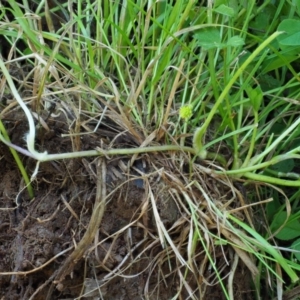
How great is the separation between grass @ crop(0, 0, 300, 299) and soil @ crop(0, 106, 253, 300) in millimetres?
20

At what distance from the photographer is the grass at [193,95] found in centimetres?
72

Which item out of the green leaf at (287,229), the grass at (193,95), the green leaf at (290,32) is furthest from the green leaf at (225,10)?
the green leaf at (287,229)

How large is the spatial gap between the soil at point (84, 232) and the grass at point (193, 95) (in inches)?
0.8

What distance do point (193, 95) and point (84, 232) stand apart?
0.90ft

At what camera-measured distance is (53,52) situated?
701mm

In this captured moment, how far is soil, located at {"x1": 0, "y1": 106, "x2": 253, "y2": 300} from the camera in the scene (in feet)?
2.35

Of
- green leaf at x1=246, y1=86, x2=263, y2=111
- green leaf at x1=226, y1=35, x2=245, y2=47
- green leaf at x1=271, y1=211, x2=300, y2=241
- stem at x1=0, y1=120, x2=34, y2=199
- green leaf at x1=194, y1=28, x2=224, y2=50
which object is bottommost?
green leaf at x1=271, y1=211, x2=300, y2=241

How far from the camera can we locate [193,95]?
791 mm

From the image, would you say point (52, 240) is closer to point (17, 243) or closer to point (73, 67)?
point (17, 243)

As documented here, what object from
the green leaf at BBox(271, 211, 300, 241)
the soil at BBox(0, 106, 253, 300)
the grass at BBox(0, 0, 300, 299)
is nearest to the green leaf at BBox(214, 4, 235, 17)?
→ the grass at BBox(0, 0, 300, 299)

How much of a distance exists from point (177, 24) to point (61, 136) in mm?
241

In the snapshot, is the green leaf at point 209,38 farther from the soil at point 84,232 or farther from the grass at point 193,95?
the soil at point 84,232

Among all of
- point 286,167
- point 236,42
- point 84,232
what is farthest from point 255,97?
point 84,232

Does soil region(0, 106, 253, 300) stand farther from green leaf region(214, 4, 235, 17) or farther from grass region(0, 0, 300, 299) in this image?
green leaf region(214, 4, 235, 17)
